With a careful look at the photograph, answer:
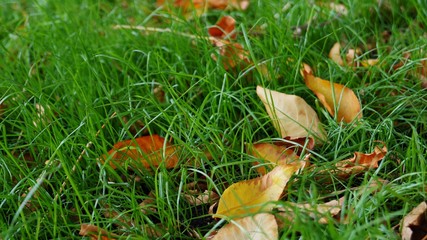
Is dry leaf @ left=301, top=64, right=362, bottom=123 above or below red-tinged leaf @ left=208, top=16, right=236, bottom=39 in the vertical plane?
below

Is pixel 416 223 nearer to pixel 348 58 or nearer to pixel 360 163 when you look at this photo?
pixel 360 163

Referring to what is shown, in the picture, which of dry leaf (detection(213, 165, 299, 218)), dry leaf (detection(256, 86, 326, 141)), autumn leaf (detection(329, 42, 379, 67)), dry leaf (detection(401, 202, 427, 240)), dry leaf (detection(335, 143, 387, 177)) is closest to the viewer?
dry leaf (detection(401, 202, 427, 240))

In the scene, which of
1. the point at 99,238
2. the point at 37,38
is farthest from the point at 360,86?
the point at 37,38

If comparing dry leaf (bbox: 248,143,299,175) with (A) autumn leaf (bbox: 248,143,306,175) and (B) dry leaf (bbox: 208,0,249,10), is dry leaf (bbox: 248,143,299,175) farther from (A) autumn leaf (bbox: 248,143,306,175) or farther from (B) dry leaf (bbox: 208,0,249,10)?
(B) dry leaf (bbox: 208,0,249,10)

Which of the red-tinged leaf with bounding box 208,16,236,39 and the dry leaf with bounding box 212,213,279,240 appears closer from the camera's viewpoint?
the dry leaf with bounding box 212,213,279,240

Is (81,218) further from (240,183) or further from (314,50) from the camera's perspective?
(314,50)

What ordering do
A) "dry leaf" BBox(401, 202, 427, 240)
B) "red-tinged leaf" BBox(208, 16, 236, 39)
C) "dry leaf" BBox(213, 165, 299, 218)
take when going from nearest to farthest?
"dry leaf" BBox(401, 202, 427, 240), "dry leaf" BBox(213, 165, 299, 218), "red-tinged leaf" BBox(208, 16, 236, 39)

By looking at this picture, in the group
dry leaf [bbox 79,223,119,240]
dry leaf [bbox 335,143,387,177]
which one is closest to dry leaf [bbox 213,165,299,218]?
dry leaf [bbox 335,143,387,177]

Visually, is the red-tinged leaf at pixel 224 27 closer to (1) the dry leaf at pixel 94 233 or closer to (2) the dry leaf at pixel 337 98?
(2) the dry leaf at pixel 337 98
